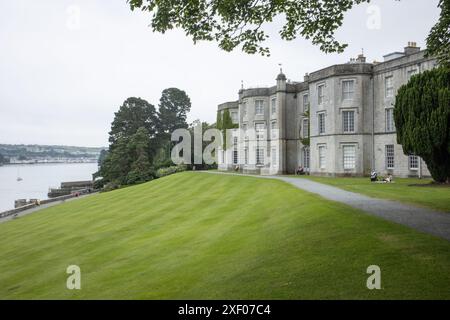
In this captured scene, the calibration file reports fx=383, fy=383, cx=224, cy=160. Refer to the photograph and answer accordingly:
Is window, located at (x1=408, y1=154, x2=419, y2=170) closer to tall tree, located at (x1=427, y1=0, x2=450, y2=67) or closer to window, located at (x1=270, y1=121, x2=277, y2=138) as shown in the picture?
window, located at (x1=270, y1=121, x2=277, y2=138)

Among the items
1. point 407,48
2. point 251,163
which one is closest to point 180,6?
point 407,48

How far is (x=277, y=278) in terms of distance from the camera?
8.79m

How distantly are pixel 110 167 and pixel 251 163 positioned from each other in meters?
28.9

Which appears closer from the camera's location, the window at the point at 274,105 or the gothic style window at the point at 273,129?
the gothic style window at the point at 273,129

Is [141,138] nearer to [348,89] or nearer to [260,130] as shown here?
[260,130]

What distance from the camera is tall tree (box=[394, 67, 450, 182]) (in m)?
24.3

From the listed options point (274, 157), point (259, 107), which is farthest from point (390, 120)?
point (259, 107)

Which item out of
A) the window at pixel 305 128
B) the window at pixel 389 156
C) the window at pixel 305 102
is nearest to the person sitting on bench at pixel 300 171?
the window at pixel 305 128

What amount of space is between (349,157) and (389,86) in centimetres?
715

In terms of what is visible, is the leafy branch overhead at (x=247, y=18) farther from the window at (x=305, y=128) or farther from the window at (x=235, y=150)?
the window at (x=235, y=150)

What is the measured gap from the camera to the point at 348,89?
35750 millimetres

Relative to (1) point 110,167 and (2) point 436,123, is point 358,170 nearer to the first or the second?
(2) point 436,123

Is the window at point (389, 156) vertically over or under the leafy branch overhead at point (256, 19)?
under

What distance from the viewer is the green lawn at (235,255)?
322 inches
